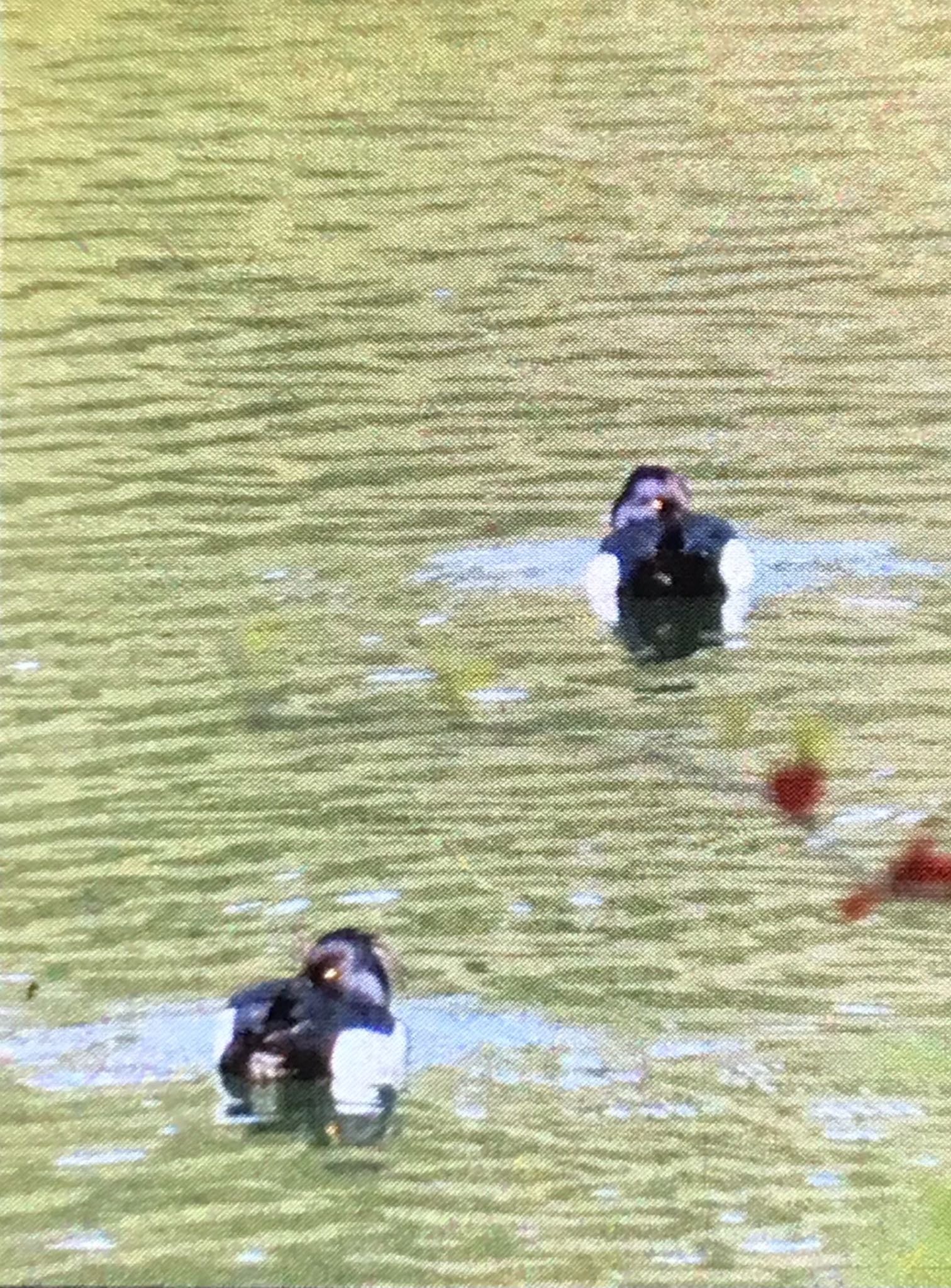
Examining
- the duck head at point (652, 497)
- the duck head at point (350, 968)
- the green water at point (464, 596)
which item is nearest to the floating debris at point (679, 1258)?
the green water at point (464, 596)

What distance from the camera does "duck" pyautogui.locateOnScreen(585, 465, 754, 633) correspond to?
1.39 feet

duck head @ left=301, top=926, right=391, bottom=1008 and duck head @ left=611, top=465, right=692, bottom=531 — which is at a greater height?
duck head @ left=611, top=465, right=692, bottom=531

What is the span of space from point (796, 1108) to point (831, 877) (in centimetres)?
7

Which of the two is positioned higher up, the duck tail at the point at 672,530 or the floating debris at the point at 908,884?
the duck tail at the point at 672,530

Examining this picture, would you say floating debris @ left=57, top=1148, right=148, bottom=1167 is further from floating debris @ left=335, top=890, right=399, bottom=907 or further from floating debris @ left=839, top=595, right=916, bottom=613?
floating debris @ left=839, top=595, right=916, bottom=613

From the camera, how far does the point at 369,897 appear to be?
41 cm

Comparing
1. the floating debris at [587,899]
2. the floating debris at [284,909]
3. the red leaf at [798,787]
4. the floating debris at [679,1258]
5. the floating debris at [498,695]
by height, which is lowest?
the floating debris at [679,1258]

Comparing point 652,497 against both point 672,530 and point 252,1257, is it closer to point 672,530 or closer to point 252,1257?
point 672,530

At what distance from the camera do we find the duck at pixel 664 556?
0.42 meters

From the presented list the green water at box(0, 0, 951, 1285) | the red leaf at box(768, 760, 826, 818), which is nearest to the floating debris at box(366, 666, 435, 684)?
the green water at box(0, 0, 951, 1285)

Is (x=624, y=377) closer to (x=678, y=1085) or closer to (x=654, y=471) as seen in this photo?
(x=654, y=471)

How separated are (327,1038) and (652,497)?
19 cm

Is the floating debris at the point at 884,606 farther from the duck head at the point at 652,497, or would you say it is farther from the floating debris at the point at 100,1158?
the floating debris at the point at 100,1158

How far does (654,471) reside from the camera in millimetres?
426
